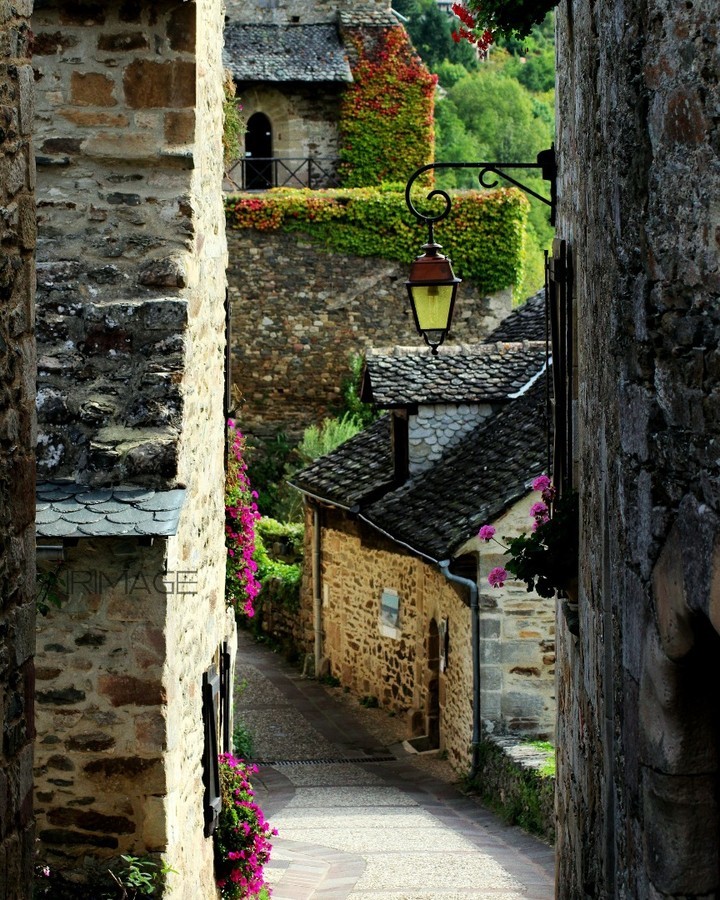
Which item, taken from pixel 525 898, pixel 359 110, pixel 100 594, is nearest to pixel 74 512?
pixel 100 594

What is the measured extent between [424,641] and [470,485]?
1.82 metres

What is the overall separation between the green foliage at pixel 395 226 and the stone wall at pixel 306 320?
0.27 metres

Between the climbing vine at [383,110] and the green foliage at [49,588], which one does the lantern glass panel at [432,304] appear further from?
the climbing vine at [383,110]

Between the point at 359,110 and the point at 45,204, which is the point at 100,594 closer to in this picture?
the point at 45,204

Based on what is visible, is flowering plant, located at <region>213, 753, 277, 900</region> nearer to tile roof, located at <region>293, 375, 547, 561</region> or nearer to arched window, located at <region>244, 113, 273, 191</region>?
tile roof, located at <region>293, 375, 547, 561</region>

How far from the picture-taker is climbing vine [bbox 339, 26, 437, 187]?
29.8m

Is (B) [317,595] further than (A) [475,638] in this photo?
Yes

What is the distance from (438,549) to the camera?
13.2m

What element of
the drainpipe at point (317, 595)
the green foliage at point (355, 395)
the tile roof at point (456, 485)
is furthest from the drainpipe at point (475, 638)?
the green foliage at point (355, 395)

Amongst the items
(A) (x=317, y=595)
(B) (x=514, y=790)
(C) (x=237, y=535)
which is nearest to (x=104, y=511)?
(C) (x=237, y=535)

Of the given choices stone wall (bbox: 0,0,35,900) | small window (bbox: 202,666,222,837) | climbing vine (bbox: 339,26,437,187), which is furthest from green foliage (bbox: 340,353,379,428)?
stone wall (bbox: 0,0,35,900)

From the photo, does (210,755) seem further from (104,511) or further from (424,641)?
(424,641)

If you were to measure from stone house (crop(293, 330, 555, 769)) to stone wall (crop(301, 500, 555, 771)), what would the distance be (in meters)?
0.02

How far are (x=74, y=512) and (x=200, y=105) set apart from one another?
2.28 m
